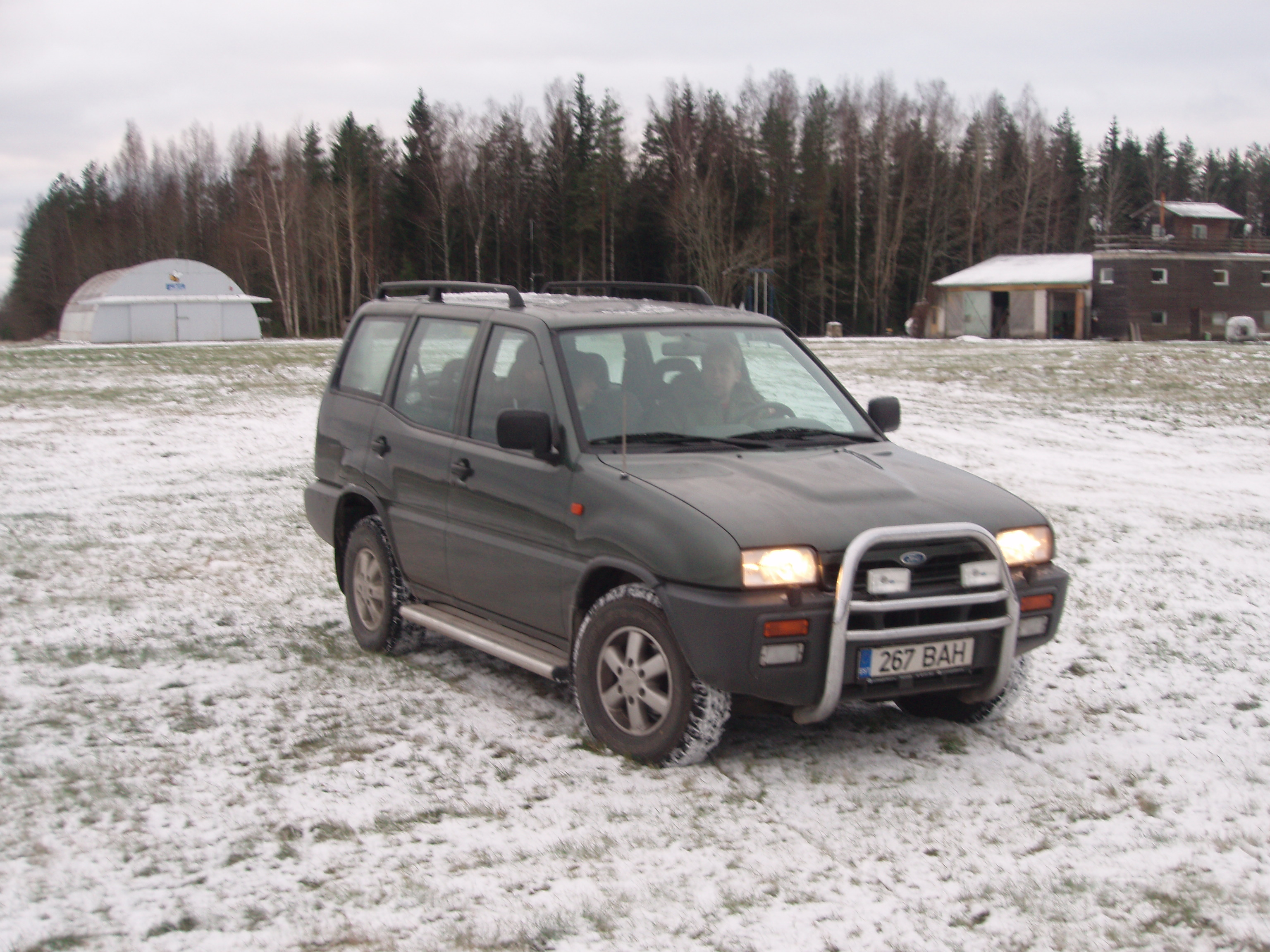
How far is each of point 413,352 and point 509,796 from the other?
285cm

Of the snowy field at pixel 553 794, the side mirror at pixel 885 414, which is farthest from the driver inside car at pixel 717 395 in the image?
the snowy field at pixel 553 794

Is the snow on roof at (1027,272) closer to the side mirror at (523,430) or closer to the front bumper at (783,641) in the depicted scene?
the side mirror at (523,430)

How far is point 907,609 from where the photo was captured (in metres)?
4.58

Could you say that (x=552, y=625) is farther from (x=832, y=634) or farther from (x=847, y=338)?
(x=847, y=338)

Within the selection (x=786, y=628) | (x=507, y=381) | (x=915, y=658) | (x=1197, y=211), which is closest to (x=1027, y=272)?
(x=1197, y=211)

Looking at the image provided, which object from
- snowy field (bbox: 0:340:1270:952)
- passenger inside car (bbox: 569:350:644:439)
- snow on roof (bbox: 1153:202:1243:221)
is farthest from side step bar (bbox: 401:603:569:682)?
snow on roof (bbox: 1153:202:1243:221)

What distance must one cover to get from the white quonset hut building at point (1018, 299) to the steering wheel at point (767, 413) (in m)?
58.4

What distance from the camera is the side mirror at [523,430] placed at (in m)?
5.19

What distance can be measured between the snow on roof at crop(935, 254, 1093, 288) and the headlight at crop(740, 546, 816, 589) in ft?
196

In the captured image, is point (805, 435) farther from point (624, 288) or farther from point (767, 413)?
point (624, 288)

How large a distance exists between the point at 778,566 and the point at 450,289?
386 centimetres

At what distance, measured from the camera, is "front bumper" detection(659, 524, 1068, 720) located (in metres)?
4.46

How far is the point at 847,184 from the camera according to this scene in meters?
73.9

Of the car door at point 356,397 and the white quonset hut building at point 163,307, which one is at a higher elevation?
the white quonset hut building at point 163,307
